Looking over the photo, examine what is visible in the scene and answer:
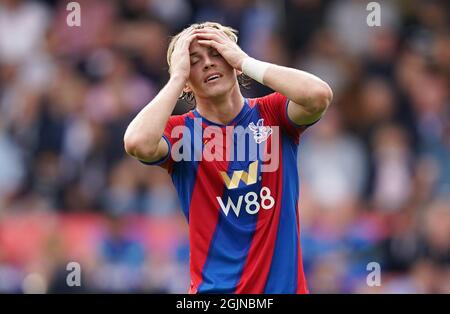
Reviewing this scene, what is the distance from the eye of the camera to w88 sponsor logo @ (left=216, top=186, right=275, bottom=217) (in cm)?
619

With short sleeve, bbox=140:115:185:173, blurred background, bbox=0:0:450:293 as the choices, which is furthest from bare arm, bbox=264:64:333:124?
blurred background, bbox=0:0:450:293

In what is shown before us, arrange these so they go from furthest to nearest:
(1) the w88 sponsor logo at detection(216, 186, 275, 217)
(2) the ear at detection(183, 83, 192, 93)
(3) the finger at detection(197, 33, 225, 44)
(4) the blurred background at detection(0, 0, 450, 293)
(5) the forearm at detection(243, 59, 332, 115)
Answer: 1. (4) the blurred background at detection(0, 0, 450, 293)
2. (2) the ear at detection(183, 83, 192, 93)
3. (3) the finger at detection(197, 33, 225, 44)
4. (1) the w88 sponsor logo at detection(216, 186, 275, 217)
5. (5) the forearm at detection(243, 59, 332, 115)

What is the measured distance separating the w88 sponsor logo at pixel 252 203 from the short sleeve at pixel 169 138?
1.31 ft

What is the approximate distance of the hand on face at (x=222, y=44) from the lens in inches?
246

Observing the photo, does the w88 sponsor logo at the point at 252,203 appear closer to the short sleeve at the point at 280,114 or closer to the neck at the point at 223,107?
the short sleeve at the point at 280,114

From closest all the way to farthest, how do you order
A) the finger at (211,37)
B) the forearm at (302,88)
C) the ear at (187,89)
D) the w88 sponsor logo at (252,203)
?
1. the forearm at (302,88)
2. the w88 sponsor logo at (252,203)
3. the finger at (211,37)
4. the ear at (187,89)

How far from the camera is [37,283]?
11039 mm

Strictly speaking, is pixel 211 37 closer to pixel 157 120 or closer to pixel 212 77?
pixel 212 77

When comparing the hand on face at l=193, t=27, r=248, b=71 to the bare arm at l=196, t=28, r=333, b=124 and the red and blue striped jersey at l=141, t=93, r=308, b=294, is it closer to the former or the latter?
the bare arm at l=196, t=28, r=333, b=124

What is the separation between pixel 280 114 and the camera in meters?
6.32

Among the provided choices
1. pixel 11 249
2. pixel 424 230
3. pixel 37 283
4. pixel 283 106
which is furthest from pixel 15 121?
pixel 283 106

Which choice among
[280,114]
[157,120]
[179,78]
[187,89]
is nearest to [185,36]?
[179,78]

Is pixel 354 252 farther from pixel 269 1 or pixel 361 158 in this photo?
pixel 269 1

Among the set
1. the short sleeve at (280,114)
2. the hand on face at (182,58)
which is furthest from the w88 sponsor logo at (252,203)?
the hand on face at (182,58)
